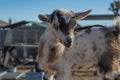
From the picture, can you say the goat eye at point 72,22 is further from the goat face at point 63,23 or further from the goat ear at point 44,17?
the goat ear at point 44,17

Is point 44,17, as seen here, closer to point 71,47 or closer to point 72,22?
point 72,22

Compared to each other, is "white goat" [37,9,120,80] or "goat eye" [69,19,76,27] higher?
"goat eye" [69,19,76,27]

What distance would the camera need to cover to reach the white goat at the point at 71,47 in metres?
6.72

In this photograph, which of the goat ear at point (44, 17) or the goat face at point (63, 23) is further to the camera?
the goat ear at point (44, 17)

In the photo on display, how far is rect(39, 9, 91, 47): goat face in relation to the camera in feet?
21.4

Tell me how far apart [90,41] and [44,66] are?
1082mm

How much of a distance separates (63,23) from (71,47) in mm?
1106

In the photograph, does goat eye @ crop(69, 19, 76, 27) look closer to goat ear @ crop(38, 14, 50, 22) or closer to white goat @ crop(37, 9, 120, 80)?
white goat @ crop(37, 9, 120, 80)

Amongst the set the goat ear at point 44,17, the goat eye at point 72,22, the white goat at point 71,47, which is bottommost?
the white goat at point 71,47

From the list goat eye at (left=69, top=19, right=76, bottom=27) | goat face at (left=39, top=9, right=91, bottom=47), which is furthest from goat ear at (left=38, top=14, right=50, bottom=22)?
goat eye at (left=69, top=19, right=76, bottom=27)

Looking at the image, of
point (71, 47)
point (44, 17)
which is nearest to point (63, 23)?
point (44, 17)

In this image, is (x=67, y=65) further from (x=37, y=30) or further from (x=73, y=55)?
(x=37, y=30)

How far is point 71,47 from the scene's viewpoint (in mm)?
7613

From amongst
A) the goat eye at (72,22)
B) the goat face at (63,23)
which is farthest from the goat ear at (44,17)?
the goat eye at (72,22)
